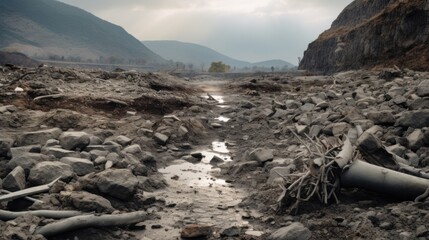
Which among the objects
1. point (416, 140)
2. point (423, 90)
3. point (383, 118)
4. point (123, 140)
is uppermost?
point (423, 90)

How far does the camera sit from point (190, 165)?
705 centimetres

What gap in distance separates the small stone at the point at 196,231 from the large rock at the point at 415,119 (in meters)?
4.14

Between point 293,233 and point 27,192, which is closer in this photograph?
point 293,233

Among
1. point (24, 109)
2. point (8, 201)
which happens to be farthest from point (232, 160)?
point (24, 109)

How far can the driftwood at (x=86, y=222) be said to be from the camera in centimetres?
349

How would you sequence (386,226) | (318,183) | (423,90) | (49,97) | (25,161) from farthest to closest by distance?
(49,97) < (423,90) < (25,161) < (318,183) < (386,226)

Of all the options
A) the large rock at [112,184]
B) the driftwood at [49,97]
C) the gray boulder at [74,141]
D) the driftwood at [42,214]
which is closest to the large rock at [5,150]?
the gray boulder at [74,141]

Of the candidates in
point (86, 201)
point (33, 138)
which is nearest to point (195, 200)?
point (86, 201)

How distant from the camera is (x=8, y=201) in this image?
399 cm

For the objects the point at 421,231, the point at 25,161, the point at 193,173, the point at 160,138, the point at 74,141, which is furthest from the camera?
the point at 160,138

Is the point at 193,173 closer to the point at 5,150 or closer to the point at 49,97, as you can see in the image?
the point at 5,150

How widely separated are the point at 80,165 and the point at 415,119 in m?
5.39

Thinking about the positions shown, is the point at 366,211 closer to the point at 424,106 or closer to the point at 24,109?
the point at 424,106

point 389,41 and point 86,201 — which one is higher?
point 389,41
